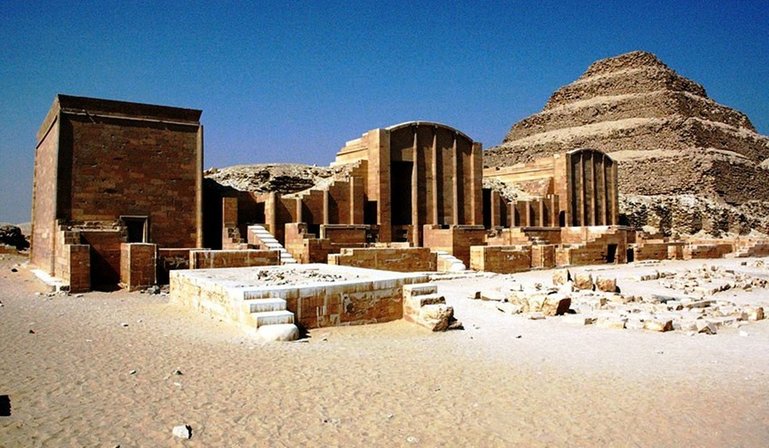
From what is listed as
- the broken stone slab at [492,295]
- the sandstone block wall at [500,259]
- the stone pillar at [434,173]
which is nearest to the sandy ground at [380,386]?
the broken stone slab at [492,295]

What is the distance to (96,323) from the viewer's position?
7.73 meters

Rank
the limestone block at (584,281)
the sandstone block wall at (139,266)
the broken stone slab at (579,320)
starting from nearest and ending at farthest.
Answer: the broken stone slab at (579,320) < the sandstone block wall at (139,266) < the limestone block at (584,281)

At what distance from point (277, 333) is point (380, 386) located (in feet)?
6.52

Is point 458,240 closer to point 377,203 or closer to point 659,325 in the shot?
point 377,203

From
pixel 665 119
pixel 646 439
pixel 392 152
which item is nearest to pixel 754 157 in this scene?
pixel 665 119

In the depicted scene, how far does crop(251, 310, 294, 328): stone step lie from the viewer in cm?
666

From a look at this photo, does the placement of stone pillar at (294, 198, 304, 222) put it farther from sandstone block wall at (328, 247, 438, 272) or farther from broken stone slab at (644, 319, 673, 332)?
broken stone slab at (644, 319, 673, 332)

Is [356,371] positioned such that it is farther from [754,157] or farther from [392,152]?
[754,157]

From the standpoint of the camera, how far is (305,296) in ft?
23.9

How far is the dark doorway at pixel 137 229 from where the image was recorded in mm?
15727

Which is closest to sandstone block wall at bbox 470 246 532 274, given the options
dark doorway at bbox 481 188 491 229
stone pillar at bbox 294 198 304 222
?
stone pillar at bbox 294 198 304 222

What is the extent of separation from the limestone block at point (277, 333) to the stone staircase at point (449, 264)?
32.2 ft

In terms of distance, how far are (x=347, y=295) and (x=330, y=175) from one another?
51.2ft

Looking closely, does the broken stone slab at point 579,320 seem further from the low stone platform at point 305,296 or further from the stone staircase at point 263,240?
the stone staircase at point 263,240
